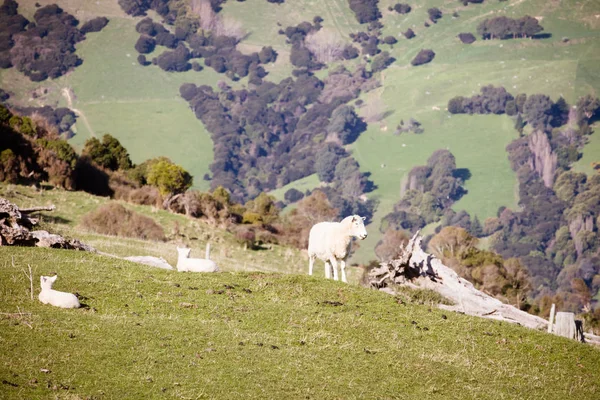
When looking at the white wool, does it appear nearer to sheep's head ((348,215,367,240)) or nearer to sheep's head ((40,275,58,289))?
sheep's head ((348,215,367,240))

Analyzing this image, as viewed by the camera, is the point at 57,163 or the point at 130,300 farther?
the point at 57,163

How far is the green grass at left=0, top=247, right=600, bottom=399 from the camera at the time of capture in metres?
18.9

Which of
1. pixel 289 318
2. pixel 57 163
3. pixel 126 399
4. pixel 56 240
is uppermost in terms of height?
pixel 57 163

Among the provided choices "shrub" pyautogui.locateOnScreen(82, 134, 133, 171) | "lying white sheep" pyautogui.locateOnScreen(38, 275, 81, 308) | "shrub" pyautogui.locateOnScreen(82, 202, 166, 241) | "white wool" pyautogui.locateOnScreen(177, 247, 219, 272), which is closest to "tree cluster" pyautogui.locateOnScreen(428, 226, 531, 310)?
"shrub" pyautogui.locateOnScreen(82, 202, 166, 241)

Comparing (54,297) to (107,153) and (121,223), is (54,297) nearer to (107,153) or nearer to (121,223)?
(121,223)

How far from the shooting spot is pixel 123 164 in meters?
77.5

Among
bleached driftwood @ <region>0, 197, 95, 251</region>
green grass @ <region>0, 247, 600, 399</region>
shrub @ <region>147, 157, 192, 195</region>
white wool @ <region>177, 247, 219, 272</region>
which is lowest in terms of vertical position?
green grass @ <region>0, 247, 600, 399</region>

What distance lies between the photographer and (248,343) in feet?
71.9

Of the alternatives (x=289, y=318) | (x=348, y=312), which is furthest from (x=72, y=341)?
(x=348, y=312)

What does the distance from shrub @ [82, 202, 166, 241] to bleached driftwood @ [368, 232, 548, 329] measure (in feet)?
82.5

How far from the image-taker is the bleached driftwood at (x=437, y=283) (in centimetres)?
3008

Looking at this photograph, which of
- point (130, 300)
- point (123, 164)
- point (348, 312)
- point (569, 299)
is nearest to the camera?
point (130, 300)

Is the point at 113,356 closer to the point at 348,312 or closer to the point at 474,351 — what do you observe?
the point at 348,312

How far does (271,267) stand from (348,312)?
84.2 ft
